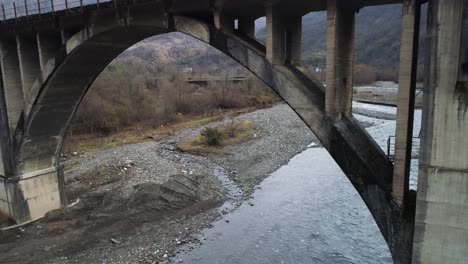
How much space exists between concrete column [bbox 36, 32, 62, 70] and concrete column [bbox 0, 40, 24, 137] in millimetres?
1651

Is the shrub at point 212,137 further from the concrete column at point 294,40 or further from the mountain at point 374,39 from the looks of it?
the mountain at point 374,39

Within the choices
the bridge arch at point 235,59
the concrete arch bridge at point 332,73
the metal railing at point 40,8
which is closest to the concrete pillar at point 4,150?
the concrete arch bridge at point 332,73

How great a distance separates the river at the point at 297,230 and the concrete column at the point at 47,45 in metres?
8.65

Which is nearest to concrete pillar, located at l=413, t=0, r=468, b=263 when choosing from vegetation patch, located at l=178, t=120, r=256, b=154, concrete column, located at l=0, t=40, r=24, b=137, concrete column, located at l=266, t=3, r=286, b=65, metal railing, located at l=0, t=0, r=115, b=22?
concrete column, located at l=266, t=3, r=286, b=65

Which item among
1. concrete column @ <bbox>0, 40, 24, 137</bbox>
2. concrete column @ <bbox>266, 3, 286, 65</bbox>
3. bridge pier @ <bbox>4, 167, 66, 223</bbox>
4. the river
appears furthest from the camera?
bridge pier @ <bbox>4, 167, 66, 223</bbox>

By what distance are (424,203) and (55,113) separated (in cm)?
1396

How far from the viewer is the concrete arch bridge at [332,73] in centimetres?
572

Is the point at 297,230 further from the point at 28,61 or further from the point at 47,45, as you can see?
the point at 28,61

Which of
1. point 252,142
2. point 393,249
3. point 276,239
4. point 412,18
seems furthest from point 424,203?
point 252,142

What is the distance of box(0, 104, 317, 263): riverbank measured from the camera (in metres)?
13.2

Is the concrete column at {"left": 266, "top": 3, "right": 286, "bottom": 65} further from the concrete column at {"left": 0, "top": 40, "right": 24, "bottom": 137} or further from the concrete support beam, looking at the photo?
the concrete column at {"left": 0, "top": 40, "right": 24, "bottom": 137}

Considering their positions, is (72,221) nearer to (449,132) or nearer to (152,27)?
(152,27)

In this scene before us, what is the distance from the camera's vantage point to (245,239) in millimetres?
14086

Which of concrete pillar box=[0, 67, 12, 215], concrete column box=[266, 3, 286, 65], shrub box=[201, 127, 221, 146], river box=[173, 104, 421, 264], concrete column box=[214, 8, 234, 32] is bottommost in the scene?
river box=[173, 104, 421, 264]
